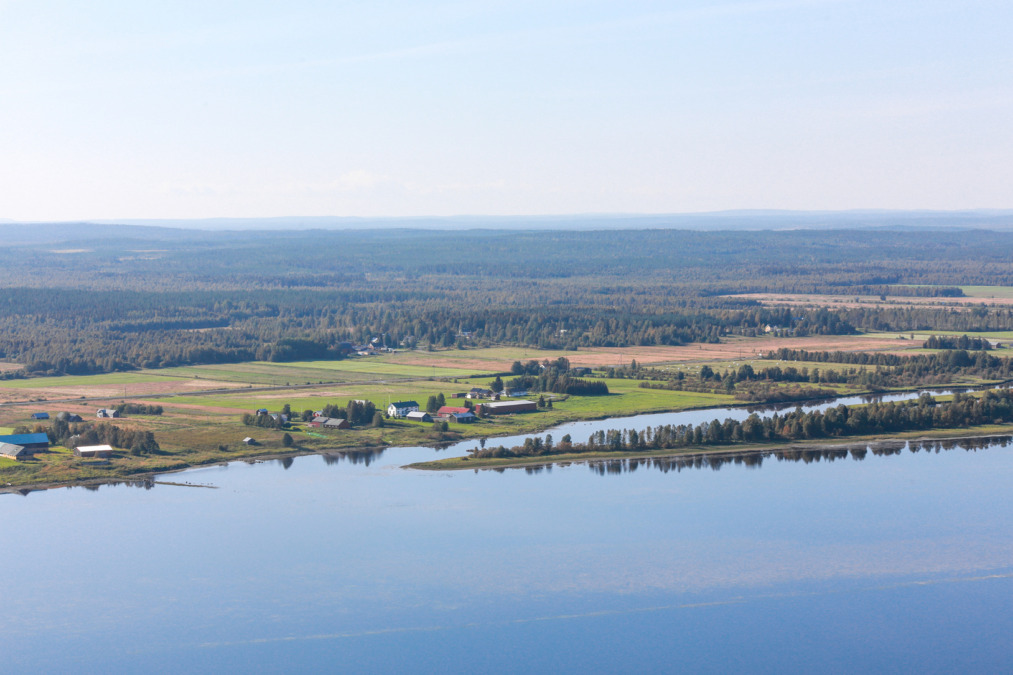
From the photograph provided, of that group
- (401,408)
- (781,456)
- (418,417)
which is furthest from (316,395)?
(781,456)

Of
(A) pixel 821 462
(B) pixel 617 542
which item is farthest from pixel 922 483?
(B) pixel 617 542

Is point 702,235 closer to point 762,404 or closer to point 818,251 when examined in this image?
point 818,251

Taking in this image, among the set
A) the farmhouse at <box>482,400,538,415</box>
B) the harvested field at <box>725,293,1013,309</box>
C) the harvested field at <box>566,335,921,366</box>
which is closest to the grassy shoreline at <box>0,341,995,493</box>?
the farmhouse at <box>482,400,538,415</box>

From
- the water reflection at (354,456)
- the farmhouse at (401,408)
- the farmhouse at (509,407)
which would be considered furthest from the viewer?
the farmhouse at (509,407)

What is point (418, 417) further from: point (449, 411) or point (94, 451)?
point (94, 451)

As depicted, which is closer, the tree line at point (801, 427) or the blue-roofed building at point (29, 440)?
the blue-roofed building at point (29, 440)

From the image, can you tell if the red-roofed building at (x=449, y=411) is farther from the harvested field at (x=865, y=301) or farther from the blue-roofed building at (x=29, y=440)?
the harvested field at (x=865, y=301)

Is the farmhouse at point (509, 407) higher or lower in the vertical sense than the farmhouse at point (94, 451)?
lower

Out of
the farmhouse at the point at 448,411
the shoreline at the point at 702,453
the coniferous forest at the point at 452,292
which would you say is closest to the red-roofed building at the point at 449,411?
the farmhouse at the point at 448,411
